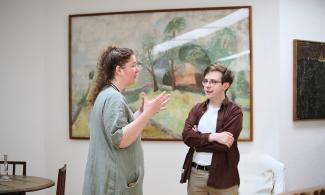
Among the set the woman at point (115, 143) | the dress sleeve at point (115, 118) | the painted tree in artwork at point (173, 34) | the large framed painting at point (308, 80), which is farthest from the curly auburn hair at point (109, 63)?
the large framed painting at point (308, 80)

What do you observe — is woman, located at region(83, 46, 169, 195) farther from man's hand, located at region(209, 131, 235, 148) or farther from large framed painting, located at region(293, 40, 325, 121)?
large framed painting, located at region(293, 40, 325, 121)

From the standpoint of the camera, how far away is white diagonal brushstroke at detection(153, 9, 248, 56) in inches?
151

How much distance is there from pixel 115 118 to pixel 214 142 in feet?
2.88

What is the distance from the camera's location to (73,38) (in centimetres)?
415

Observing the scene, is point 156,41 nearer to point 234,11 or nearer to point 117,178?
point 234,11

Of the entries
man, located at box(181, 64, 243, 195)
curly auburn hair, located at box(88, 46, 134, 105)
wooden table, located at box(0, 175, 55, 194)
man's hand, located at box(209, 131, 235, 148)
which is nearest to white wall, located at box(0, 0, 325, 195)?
wooden table, located at box(0, 175, 55, 194)

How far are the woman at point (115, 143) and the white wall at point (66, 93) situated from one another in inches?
80.1

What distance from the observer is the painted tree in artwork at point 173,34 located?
3916mm

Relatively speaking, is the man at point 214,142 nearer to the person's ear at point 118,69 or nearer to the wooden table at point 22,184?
the person's ear at point 118,69

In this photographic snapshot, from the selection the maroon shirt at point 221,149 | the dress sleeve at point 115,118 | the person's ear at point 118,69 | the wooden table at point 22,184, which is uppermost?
the person's ear at point 118,69

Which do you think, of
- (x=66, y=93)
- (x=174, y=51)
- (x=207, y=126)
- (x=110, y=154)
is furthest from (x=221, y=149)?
(x=66, y=93)

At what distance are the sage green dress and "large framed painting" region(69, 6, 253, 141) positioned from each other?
6.53ft

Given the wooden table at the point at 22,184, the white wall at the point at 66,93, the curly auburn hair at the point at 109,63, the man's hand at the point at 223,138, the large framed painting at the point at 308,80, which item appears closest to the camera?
the curly auburn hair at the point at 109,63

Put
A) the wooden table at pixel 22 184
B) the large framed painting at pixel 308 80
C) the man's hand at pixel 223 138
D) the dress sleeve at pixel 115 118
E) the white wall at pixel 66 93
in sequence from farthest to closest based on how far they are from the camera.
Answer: the large framed painting at pixel 308 80, the white wall at pixel 66 93, the wooden table at pixel 22 184, the man's hand at pixel 223 138, the dress sleeve at pixel 115 118
